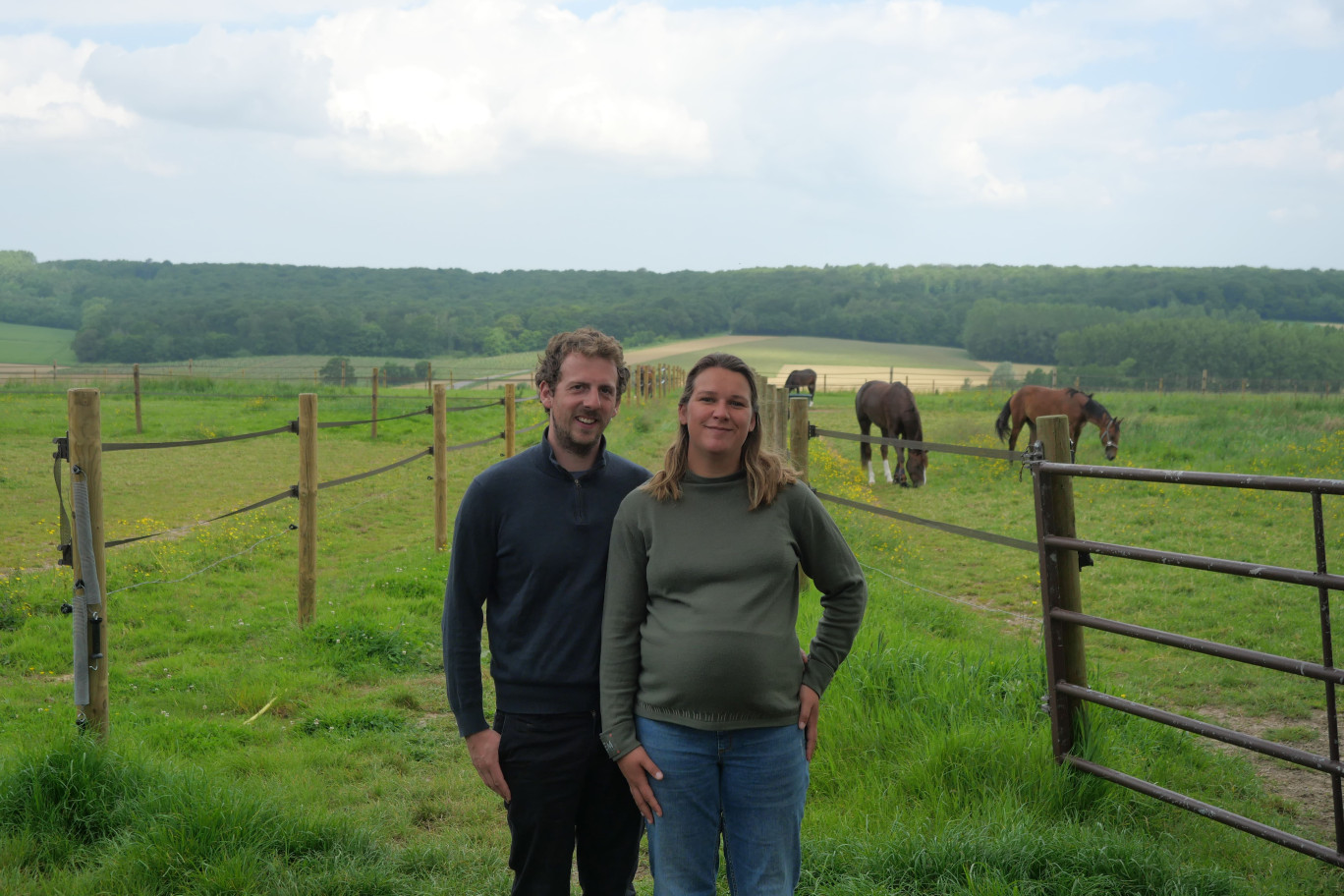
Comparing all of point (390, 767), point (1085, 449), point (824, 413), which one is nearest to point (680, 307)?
point (824, 413)

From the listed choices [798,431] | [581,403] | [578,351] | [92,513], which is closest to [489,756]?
[581,403]

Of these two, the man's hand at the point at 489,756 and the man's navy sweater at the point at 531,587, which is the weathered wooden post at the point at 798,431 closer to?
the man's navy sweater at the point at 531,587

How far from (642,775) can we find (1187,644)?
2057 mm

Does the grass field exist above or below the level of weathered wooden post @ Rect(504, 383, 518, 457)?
above

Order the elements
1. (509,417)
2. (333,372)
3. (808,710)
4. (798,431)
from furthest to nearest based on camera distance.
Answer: (333,372) → (509,417) → (798,431) → (808,710)

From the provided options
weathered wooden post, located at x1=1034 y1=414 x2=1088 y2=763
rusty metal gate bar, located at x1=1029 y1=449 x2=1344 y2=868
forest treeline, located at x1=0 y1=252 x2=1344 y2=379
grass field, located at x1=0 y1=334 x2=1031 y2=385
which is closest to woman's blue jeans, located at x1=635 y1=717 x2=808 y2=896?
rusty metal gate bar, located at x1=1029 y1=449 x2=1344 y2=868

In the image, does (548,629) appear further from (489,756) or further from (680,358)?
(680,358)

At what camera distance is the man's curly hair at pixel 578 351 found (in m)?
2.25

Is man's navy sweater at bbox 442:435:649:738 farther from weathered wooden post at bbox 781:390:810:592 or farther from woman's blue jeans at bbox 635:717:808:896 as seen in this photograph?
weathered wooden post at bbox 781:390:810:592

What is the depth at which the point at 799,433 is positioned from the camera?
648 cm

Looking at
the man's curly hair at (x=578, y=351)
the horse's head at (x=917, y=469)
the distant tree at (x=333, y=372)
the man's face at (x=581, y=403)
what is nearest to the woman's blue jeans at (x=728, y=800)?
the man's face at (x=581, y=403)

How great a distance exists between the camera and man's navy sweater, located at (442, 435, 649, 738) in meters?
2.19

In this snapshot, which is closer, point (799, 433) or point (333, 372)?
point (799, 433)

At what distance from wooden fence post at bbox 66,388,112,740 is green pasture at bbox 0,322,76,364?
6261 centimetres
